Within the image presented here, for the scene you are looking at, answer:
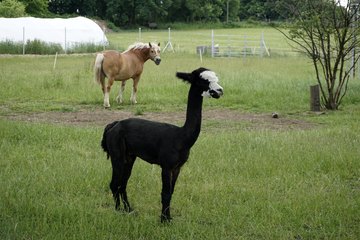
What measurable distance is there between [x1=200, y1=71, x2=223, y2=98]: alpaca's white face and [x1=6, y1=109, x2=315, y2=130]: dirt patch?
6.83 m

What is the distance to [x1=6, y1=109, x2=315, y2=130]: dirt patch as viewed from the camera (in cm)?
1207

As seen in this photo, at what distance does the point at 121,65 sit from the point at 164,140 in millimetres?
10258

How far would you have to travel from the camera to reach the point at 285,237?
5.04m

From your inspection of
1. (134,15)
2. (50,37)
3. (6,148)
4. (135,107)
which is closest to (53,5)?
(134,15)

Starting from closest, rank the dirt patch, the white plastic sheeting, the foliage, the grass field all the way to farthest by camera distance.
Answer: the grass field
the dirt patch
the white plastic sheeting
the foliage

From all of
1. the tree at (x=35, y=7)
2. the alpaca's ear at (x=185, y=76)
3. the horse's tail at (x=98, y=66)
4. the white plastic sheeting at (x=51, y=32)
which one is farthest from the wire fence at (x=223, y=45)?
the alpaca's ear at (x=185, y=76)

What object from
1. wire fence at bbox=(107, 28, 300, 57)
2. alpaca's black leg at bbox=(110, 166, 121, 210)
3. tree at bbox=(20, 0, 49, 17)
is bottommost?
alpaca's black leg at bbox=(110, 166, 121, 210)

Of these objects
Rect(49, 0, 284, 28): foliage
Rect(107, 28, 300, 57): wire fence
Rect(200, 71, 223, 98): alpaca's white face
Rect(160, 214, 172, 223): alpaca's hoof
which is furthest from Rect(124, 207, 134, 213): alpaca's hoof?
Rect(49, 0, 284, 28): foliage

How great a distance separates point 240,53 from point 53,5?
58923 mm

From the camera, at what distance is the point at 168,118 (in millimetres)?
12797

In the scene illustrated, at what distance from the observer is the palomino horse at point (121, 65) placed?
48.7ft

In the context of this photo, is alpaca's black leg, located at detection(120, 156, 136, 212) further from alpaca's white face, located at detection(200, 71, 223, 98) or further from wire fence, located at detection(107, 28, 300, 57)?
wire fence, located at detection(107, 28, 300, 57)

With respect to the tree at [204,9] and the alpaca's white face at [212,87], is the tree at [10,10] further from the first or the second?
the alpaca's white face at [212,87]

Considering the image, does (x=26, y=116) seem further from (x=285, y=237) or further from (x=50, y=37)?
(x=50, y=37)
